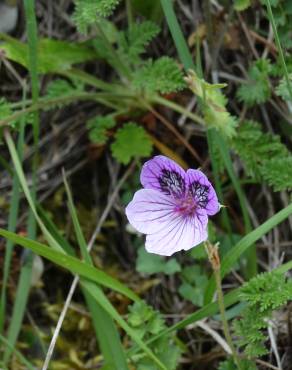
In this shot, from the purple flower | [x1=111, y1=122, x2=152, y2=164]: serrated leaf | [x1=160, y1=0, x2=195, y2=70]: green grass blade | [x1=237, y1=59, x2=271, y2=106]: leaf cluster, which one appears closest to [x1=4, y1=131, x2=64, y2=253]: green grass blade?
the purple flower

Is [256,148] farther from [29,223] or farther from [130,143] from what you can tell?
[29,223]

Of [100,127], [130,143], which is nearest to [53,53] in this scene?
[100,127]

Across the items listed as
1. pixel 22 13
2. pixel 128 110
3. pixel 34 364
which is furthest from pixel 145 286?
pixel 22 13

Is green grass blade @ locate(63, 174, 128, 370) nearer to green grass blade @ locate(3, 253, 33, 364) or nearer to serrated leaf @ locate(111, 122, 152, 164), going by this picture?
green grass blade @ locate(3, 253, 33, 364)

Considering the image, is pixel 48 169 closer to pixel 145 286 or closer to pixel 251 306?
pixel 145 286

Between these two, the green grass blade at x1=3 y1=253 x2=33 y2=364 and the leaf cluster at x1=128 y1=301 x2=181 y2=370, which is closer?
the leaf cluster at x1=128 y1=301 x2=181 y2=370

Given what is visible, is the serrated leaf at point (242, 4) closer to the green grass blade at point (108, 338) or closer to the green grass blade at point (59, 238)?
the green grass blade at point (59, 238)
